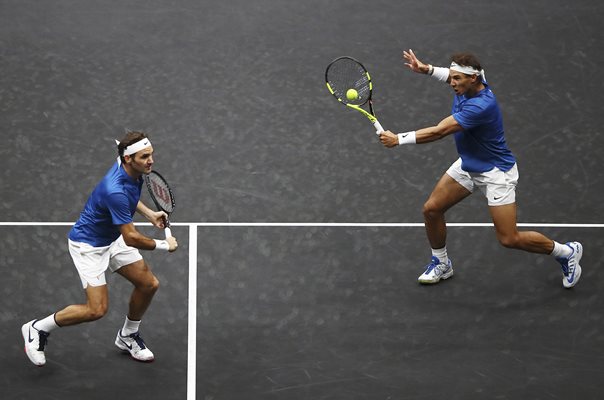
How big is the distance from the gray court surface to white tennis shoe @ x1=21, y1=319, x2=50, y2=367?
0.14 metres

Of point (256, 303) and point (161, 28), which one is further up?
point (161, 28)

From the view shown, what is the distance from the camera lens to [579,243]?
10.1 meters

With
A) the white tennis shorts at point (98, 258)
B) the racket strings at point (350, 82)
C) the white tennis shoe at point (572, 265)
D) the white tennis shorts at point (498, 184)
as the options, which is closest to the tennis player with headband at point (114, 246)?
the white tennis shorts at point (98, 258)

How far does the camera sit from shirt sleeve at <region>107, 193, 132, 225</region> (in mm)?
8359

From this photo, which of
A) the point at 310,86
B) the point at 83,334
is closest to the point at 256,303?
the point at 83,334

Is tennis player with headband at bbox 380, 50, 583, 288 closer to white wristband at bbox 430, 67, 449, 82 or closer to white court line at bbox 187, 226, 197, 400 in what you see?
white wristband at bbox 430, 67, 449, 82

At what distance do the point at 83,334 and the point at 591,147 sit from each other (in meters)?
5.14

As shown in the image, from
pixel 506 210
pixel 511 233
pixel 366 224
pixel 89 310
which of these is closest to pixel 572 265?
pixel 511 233

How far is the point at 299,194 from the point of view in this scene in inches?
436

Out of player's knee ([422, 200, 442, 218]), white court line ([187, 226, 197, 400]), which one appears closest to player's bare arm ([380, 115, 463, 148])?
player's knee ([422, 200, 442, 218])

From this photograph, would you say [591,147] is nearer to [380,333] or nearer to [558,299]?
[558,299]

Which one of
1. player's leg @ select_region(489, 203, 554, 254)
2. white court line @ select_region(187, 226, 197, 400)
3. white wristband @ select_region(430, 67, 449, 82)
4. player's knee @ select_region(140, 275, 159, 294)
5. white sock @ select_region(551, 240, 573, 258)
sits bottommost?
white court line @ select_region(187, 226, 197, 400)

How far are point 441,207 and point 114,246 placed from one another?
2527mm

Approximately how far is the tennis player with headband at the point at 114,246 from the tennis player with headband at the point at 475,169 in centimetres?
183
